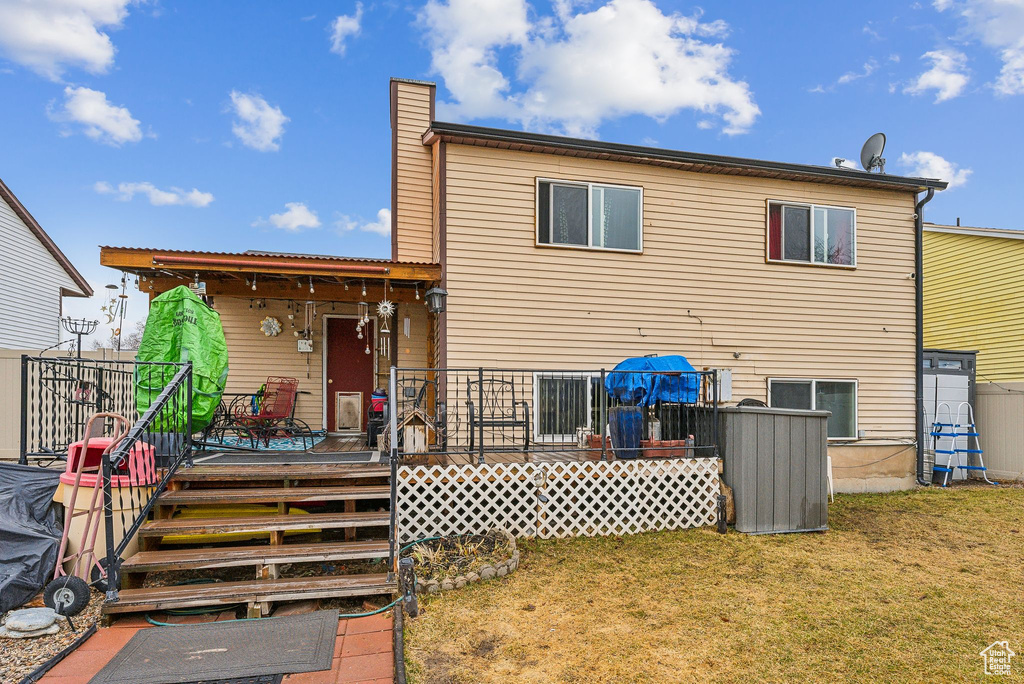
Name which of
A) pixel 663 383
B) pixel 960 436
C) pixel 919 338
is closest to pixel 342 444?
pixel 663 383

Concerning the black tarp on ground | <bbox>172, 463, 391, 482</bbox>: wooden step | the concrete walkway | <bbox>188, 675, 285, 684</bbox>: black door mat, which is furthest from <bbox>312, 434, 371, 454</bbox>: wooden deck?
<bbox>188, 675, 285, 684</bbox>: black door mat

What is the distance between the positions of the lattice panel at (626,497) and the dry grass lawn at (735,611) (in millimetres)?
233

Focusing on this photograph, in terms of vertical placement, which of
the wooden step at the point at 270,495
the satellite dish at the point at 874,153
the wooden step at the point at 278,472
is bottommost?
the wooden step at the point at 270,495

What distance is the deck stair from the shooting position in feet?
13.1

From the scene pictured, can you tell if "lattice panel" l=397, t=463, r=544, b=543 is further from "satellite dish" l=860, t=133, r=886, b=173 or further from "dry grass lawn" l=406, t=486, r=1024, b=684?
"satellite dish" l=860, t=133, r=886, b=173

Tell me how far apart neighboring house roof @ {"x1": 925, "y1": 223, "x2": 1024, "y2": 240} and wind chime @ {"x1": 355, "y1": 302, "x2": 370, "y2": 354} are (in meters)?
13.0

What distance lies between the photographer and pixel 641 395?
6.48 meters

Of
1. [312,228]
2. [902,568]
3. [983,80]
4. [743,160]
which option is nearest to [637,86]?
[983,80]

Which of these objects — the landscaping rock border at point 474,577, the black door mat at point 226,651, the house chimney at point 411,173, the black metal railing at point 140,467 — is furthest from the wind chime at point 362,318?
the black door mat at point 226,651

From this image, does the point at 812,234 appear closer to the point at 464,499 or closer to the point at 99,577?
the point at 464,499

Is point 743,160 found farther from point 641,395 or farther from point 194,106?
point 194,106

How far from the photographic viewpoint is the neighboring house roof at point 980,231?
38.0 ft

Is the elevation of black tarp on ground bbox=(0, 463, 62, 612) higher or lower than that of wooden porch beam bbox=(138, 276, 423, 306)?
lower

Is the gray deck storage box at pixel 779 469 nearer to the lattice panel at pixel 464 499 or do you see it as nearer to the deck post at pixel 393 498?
the lattice panel at pixel 464 499
